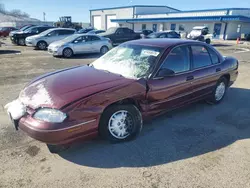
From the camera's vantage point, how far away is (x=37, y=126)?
106 inches

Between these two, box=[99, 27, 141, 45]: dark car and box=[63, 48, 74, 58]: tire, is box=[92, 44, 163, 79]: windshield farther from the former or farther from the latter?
box=[99, 27, 141, 45]: dark car

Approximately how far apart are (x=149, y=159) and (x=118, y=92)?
1.04 metres

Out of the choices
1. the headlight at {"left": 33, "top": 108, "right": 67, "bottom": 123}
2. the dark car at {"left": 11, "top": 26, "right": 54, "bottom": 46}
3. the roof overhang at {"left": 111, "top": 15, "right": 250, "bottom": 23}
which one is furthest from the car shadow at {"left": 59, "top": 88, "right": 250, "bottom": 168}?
the roof overhang at {"left": 111, "top": 15, "right": 250, "bottom": 23}

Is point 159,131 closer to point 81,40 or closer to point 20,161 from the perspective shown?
point 20,161

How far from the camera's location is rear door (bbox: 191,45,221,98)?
427cm

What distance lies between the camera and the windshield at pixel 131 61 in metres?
3.62

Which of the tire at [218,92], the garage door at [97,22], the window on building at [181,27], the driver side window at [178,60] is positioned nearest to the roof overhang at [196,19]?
the window on building at [181,27]

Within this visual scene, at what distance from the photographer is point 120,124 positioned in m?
3.31

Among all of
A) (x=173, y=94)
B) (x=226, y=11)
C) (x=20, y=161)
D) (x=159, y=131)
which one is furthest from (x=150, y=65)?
(x=226, y=11)

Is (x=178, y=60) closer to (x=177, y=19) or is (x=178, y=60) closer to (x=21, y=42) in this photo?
(x=21, y=42)

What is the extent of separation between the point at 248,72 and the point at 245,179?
7402mm

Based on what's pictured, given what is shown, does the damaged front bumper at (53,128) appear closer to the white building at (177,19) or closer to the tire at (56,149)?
the tire at (56,149)

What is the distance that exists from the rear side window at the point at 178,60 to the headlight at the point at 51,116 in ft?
6.17

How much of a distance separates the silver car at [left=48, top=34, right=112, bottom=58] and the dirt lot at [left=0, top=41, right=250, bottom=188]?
27.8 feet
